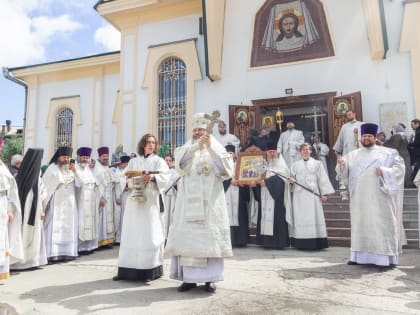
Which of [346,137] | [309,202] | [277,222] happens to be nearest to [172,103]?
[346,137]

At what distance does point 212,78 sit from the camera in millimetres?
12359

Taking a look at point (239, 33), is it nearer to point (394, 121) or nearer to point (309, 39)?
point (309, 39)

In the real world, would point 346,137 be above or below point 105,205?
above

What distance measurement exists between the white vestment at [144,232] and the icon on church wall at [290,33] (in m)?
8.10

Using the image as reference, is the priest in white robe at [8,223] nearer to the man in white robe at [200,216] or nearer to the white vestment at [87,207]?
the white vestment at [87,207]

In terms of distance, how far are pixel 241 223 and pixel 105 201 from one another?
3.05m

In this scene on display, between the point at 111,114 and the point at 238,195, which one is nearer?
the point at 238,195

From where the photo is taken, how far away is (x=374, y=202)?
5469 mm

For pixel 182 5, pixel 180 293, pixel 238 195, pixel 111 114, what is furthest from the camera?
pixel 111 114

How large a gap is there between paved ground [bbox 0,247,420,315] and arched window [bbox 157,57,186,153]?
25.2 ft

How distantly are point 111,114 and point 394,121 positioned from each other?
37.5 ft

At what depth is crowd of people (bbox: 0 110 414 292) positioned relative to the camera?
4.30m

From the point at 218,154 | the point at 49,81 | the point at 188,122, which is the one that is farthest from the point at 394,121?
the point at 49,81

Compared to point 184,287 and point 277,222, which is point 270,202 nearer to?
point 277,222
